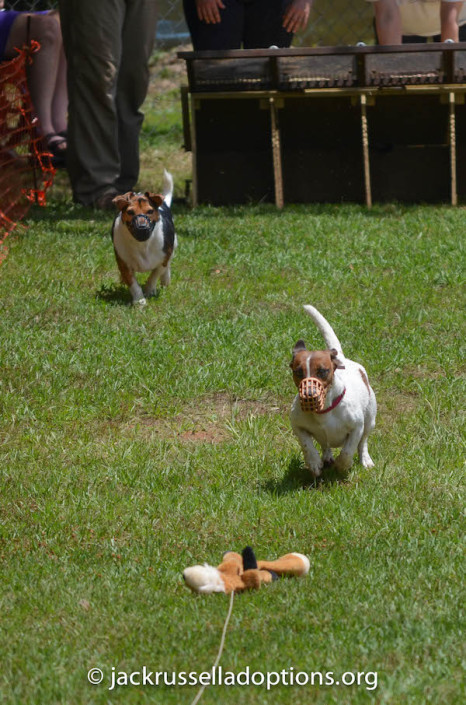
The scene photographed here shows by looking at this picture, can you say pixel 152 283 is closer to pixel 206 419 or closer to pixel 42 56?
pixel 206 419

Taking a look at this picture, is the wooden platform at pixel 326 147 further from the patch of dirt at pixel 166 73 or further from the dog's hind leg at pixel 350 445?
the patch of dirt at pixel 166 73

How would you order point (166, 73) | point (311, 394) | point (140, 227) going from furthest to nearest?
point (166, 73)
point (140, 227)
point (311, 394)

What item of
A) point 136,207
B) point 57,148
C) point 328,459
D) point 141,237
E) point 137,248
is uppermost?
point 136,207

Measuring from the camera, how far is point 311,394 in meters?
4.21

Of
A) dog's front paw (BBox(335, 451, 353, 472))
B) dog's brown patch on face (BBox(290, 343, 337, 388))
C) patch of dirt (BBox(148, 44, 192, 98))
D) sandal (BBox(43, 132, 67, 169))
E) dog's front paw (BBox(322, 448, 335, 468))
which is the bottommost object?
patch of dirt (BBox(148, 44, 192, 98))

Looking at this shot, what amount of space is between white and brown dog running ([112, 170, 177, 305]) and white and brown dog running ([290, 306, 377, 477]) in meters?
2.26

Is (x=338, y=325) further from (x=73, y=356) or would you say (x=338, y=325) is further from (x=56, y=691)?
(x=56, y=691)

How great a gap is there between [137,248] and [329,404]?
273 cm

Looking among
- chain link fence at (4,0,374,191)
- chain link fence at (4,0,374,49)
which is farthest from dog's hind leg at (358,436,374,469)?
chain link fence at (4,0,374,49)

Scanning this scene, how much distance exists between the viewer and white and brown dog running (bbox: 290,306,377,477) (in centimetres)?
430

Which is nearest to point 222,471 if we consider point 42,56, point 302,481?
point 302,481

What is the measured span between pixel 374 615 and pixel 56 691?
38.9 inches

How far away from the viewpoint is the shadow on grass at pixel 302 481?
4.62m

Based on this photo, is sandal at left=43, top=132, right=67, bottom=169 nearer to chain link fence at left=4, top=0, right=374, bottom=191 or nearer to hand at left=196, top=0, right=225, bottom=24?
chain link fence at left=4, top=0, right=374, bottom=191
